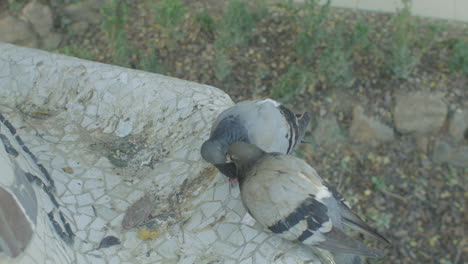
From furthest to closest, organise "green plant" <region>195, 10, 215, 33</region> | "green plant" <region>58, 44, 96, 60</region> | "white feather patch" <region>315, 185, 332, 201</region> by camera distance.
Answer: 1. "green plant" <region>58, 44, 96, 60</region>
2. "green plant" <region>195, 10, 215, 33</region>
3. "white feather patch" <region>315, 185, 332, 201</region>

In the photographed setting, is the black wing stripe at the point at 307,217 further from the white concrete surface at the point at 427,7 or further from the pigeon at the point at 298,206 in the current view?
the white concrete surface at the point at 427,7

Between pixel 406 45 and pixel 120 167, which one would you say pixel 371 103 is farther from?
pixel 120 167

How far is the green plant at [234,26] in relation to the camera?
4.72m

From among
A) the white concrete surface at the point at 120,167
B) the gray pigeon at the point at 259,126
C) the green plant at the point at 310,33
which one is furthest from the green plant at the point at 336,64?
the white concrete surface at the point at 120,167

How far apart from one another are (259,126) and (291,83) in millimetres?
1261

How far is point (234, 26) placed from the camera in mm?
4773

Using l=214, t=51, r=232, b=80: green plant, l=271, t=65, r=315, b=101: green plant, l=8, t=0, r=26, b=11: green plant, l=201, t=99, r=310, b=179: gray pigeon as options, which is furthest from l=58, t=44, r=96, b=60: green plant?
l=201, t=99, r=310, b=179: gray pigeon

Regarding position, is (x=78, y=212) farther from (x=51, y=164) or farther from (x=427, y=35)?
(x=427, y=35)

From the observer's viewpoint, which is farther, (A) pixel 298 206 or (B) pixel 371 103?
(B) pixel 371 103

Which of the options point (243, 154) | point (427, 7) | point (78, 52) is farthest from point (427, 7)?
point (78, 52)

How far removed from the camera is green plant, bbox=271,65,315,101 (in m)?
4.45

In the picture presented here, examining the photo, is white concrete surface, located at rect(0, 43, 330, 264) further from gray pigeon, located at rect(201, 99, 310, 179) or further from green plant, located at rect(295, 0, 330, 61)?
green plant, located at rect(295, 0, 330, 61)

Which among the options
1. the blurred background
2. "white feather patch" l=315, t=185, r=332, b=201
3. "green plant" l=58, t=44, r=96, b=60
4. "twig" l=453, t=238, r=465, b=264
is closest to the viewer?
"white feather patch" l=315, t=185, r=332, b=201

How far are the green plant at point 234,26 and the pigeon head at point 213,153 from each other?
2050mm
